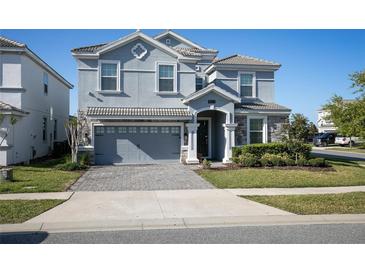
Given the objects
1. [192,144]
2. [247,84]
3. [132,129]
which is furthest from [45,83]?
[247,84]

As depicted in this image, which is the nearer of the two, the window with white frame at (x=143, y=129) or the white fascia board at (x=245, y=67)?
the window with white frame at (x=143, y=129)

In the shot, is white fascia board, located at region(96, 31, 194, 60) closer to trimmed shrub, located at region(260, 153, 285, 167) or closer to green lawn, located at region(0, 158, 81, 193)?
green lawn, located at region(0, 158, 81, 193)

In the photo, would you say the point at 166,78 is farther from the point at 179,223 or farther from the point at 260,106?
the point at 179,223

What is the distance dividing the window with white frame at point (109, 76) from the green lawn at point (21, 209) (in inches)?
409

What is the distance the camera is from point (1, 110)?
15.3m

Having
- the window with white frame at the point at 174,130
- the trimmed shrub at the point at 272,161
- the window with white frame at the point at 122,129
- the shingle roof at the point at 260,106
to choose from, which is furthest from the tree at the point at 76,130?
the trimmed shrub at the point at 272,161

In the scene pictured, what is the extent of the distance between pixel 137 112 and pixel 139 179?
18.9ft

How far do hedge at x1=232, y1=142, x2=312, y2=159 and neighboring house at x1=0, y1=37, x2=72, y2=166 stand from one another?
11.6 metres

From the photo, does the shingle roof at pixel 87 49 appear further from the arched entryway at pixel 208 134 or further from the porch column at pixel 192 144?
the arched entryway at pixel 208 134

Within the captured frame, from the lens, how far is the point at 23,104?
17359mm

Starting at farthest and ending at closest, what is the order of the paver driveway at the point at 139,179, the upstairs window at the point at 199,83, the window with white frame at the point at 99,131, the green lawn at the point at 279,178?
the upstairs window at the point at 199,83
the window with white frame at the point at 99,131
the green lawn at the point at 279,178
the paver driveway at the point at 139,179

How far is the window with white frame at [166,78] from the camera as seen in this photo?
61.2 ft

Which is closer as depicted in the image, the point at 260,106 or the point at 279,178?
the point at 279,178

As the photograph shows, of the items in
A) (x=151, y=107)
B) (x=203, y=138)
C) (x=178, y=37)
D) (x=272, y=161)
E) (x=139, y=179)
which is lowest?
(x=139, y=179)
